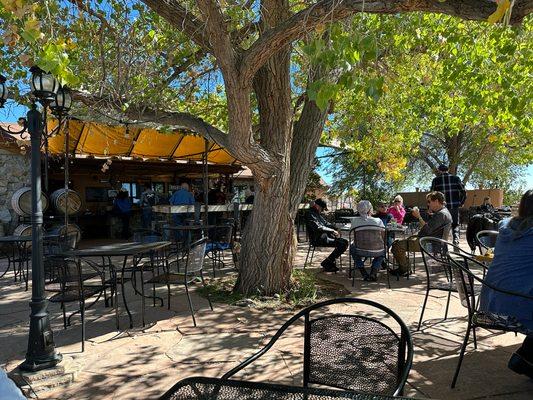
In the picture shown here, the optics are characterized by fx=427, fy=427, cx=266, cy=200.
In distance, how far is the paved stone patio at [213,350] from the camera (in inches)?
121

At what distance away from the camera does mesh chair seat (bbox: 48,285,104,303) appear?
13.3 ft

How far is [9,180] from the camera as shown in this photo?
11.1 meters

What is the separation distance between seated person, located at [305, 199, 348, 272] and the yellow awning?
132 inches

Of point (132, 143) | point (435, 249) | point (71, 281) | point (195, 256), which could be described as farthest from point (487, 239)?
point (132, 143)

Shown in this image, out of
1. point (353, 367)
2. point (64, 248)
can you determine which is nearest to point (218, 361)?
point (353, 367)

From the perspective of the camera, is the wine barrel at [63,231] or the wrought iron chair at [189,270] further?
the wine barrel at [63,231]

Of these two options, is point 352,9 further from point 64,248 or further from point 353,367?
point 64,248

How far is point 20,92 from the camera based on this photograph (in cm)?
611

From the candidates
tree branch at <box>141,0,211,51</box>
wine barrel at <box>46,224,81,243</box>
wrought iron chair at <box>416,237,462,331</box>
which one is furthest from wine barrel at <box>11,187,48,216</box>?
wrought iron chair at <box>416,237,462,331</box>

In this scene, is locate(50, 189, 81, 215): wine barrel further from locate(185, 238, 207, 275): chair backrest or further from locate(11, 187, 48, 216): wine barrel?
locate(185, 238, 207, 275): chair backrest

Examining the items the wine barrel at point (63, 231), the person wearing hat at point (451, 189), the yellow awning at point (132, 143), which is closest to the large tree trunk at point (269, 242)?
the wine barrel at point (63, 231)

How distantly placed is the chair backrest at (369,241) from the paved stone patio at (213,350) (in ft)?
3.31

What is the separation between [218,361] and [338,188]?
2069 centimetres

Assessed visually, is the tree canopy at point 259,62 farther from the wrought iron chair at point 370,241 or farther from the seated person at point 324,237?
the seated person at point 324,237
